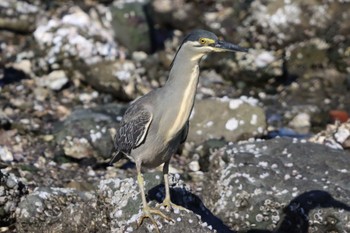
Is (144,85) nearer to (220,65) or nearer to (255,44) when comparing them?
(220,65)

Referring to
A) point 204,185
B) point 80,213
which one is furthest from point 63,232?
point 204,185

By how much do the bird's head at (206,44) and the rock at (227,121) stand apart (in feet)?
15.0

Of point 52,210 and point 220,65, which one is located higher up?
point 52,210

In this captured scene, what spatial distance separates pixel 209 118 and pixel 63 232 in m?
4.01

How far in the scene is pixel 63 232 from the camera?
7262 mm

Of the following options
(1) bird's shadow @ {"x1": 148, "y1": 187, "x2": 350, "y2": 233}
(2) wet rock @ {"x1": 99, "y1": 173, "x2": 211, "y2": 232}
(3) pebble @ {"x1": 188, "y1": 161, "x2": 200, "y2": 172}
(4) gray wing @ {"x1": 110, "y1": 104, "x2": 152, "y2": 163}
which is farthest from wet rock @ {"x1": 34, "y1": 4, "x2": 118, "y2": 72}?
(4) gray wing @ {"x1": 110, "y1": 104, "x2": 152, "y2": 163}

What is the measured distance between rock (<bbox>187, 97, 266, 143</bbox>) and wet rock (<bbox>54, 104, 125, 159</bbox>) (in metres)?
1.28

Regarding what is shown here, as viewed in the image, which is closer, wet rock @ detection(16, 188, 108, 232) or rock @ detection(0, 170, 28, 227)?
wet rock @ detection(16, 188, 108, 232)

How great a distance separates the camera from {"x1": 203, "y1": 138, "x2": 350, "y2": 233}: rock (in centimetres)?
765

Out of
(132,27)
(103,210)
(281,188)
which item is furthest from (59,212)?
(132,27)

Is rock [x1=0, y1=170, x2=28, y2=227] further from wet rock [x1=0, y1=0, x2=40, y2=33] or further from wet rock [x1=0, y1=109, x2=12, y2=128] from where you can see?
wet rock [x1=0, y1=0, x2=40, y2=33]

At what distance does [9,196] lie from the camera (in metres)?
7.89

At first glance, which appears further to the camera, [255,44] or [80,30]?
[255,44]

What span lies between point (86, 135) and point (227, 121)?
216cm
